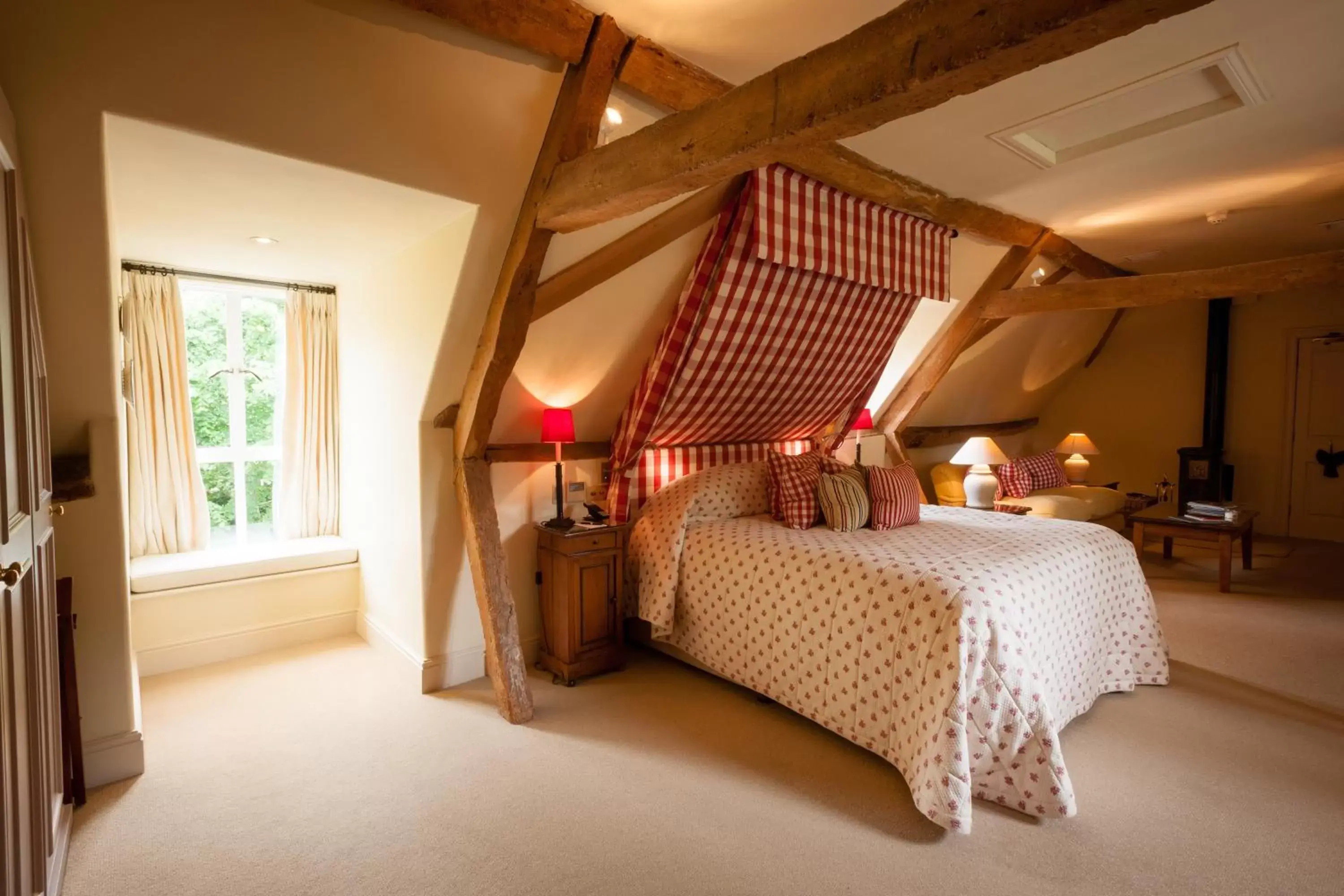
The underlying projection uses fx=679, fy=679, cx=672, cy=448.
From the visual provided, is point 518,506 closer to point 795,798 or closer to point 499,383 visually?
point 499,383

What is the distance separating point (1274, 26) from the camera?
6.88 feet

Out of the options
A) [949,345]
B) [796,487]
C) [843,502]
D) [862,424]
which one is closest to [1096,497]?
[949,345]

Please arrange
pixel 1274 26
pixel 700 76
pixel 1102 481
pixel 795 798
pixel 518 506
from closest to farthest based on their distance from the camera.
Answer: pixel 1274 26, pixel 795 798, pixel 700 76, pixel 518 506, pixel 1102 481

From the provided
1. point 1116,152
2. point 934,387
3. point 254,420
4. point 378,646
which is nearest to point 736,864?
point 378,646

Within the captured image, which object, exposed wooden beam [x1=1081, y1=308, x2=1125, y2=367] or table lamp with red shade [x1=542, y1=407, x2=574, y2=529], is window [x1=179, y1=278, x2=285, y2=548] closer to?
table lamp with red shade [x1=542, y1=407, x2=574, y2=529]

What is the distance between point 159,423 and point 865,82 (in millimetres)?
3711

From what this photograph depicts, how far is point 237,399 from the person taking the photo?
12.7 feet

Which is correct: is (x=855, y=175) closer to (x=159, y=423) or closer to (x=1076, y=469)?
(x=159, y=423)

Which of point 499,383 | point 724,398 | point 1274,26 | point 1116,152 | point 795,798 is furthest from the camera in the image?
point 724,398

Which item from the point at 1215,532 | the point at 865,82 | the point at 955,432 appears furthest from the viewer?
the point at 955,432

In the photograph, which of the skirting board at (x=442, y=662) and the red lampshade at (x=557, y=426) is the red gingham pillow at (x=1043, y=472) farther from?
the skirting board at (x=442, y=662)

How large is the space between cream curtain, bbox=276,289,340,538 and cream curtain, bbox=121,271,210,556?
437mm

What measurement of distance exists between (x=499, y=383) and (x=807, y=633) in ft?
5.26

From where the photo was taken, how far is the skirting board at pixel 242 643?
3201 millimetres
